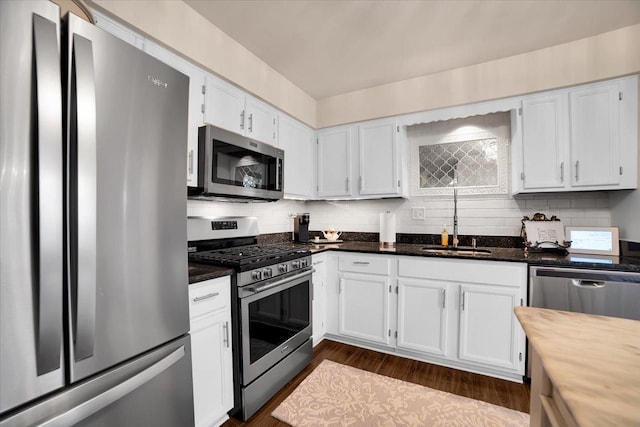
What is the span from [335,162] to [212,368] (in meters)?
2.34

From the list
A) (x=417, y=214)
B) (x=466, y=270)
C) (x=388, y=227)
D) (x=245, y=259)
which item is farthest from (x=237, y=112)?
(x=466, y=270)

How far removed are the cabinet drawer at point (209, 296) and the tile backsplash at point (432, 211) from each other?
0.87 m

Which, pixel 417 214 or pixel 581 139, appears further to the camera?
pixel 417 214

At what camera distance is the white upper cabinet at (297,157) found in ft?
9.23

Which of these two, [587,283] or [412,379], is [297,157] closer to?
[412,379]

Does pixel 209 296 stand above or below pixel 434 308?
above

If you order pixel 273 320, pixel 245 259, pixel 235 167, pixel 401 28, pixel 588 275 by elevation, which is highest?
pixel 401 28

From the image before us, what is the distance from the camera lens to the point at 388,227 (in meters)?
2.94

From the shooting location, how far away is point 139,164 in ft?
3.25

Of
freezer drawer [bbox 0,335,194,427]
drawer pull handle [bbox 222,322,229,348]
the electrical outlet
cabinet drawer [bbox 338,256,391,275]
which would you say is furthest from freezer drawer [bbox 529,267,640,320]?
freezer drawer [bbox 0,335,194,427]

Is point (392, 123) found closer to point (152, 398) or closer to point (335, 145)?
point (335, 145)

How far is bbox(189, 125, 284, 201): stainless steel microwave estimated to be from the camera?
6.21ft

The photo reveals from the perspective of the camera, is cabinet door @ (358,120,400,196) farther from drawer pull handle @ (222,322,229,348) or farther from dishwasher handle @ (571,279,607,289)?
drawer pull handle @ (222,322,229,348)

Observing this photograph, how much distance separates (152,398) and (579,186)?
121 inches
